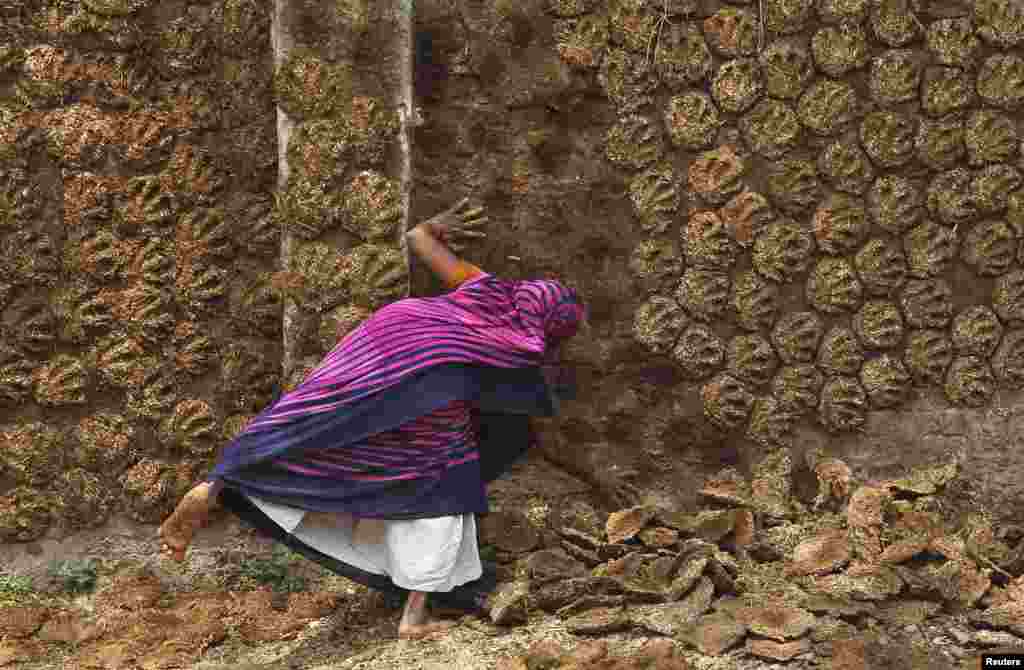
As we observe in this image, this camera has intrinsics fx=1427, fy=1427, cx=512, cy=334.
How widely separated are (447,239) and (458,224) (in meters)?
0.06

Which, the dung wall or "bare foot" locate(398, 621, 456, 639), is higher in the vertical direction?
the dung wall

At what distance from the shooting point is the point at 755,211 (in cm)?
443

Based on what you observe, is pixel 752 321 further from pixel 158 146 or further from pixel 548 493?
pixel 158 146

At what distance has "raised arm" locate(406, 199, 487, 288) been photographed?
429 cm

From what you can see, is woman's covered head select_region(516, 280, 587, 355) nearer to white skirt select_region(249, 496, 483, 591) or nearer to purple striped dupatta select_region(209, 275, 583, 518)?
purple striped dupatta select_region(209, 275, 583, 518)

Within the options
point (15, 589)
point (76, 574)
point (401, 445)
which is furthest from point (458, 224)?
point (15, 589)

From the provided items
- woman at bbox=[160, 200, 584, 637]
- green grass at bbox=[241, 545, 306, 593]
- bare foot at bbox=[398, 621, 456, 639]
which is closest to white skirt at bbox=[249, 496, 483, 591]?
woman at bbox=[160, 200, 584, 637]

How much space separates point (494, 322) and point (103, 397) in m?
1.37

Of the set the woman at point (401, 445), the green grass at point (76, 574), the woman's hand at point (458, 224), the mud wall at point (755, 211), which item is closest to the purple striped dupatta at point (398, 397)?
the woman at point (401, 445)

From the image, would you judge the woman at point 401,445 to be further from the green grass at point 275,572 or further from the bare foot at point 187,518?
the green grass at point 275,572

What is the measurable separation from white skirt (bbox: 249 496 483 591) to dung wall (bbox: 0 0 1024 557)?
1.85ft

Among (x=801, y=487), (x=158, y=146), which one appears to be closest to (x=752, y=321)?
(x=801, y=487)

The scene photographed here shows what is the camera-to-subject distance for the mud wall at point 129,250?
4.39m

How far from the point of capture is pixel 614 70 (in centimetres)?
437
